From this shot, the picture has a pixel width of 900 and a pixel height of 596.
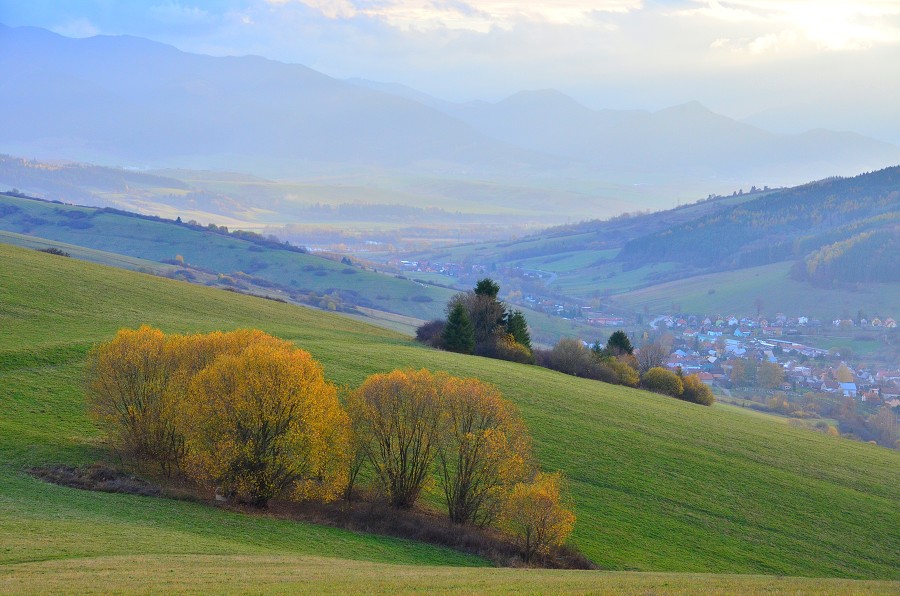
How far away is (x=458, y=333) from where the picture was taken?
73375 millimetres

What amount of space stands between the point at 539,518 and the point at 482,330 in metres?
43.9

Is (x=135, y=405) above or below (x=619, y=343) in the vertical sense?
below

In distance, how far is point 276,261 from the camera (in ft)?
575

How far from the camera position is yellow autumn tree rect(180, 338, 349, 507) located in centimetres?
3578

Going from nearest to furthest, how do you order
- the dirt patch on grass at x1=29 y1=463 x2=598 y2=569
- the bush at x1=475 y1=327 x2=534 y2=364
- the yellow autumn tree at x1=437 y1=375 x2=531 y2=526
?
the dirt patch on grass at x1=29 y1=463 x2=598 y2=569 → the yellow autumn tree at x1=437 y1=375 x2=531 y2=526 → the bush at x1=475 y1=327 x2=534 y2=364

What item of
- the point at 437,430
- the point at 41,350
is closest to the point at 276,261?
the point at 41,350

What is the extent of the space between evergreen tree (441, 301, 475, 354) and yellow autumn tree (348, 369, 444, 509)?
33.9 metres

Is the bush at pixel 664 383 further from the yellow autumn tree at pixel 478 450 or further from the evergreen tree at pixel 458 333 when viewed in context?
the yellow autumn tree at pixel 478 450

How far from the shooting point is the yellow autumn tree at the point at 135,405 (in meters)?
37.8

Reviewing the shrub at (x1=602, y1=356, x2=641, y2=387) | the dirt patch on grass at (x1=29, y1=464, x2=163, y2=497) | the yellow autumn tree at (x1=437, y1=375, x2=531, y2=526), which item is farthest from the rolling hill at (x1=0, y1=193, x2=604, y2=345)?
the dirt patch on grass at (x1=29, y1=464, x2=163, y2=497)

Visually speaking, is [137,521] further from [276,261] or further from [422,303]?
[276,261]

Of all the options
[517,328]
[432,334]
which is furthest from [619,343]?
[432,334]

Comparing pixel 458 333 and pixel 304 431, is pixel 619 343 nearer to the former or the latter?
pixel 458 333

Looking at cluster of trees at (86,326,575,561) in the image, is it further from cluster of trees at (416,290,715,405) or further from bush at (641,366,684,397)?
bush at (641,366,684,397)
